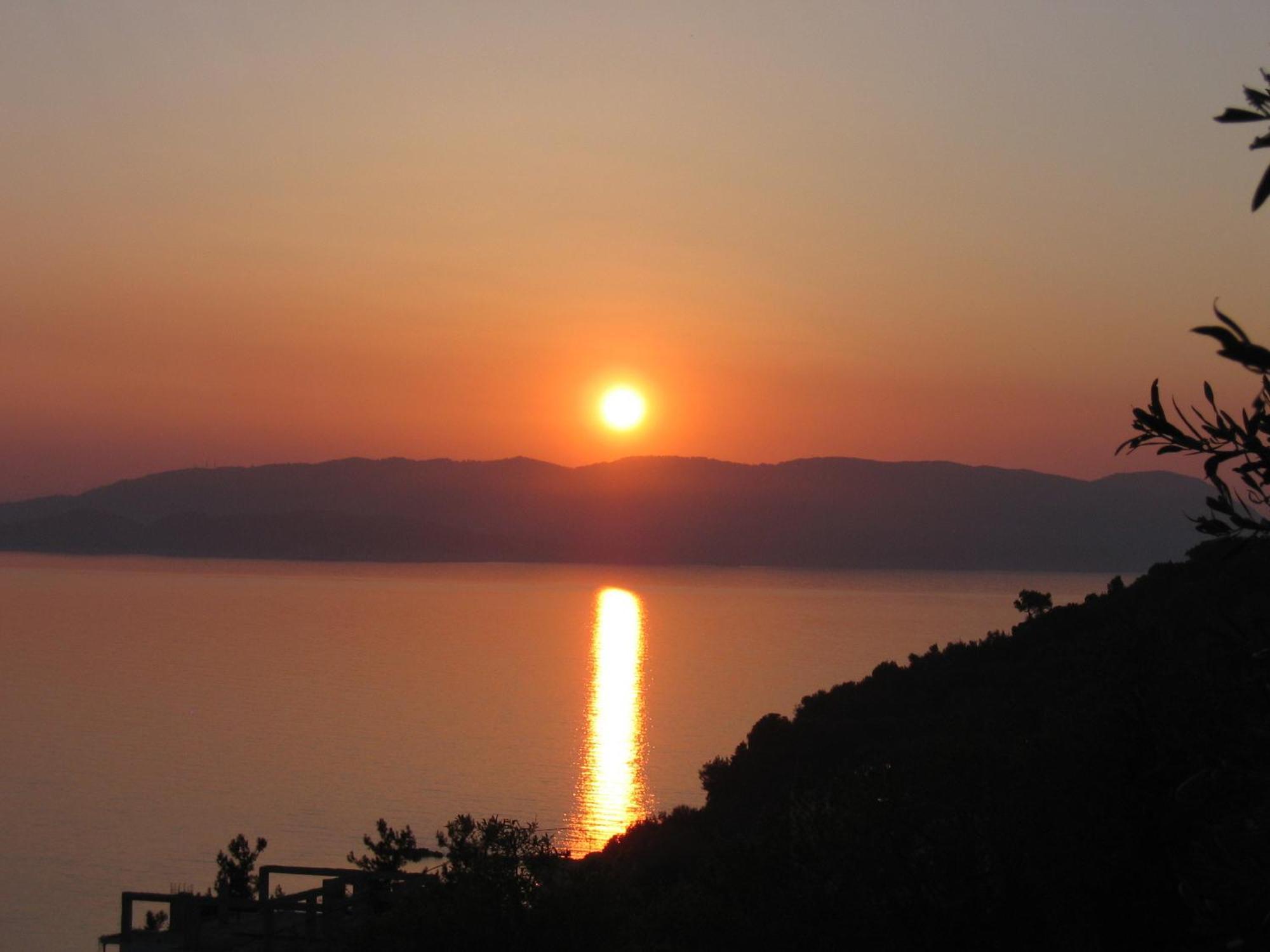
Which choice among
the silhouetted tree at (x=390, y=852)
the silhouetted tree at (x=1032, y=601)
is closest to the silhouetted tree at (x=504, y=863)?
the silhouetted tree at (x=390, y=852)

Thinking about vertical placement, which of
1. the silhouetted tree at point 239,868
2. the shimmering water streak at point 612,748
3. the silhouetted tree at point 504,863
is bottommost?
the silhouetted tree at point 239,868

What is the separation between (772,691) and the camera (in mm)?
97812

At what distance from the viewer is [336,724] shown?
8412 cm

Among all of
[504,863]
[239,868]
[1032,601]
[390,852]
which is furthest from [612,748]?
[504,863]

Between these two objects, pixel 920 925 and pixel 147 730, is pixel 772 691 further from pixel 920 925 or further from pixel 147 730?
pixel 920 925

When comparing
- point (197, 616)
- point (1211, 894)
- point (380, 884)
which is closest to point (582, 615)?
point (197, 616)

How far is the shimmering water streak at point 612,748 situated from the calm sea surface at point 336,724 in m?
Answer: 0.21

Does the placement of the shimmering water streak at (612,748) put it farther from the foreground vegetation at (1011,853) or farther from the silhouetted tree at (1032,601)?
the foreground vegetation at (1011,853)

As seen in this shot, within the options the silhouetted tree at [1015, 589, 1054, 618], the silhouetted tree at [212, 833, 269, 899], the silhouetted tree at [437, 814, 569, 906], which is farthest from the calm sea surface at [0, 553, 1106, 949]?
the silhouetted tree at [437, 814, 569, 906]

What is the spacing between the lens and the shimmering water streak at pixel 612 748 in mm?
58125

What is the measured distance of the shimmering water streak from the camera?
58.1m

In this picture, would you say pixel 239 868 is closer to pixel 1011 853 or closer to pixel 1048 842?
pixel 1011 853

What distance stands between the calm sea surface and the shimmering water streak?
0.21 meters

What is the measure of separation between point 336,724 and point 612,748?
61.2 ft
